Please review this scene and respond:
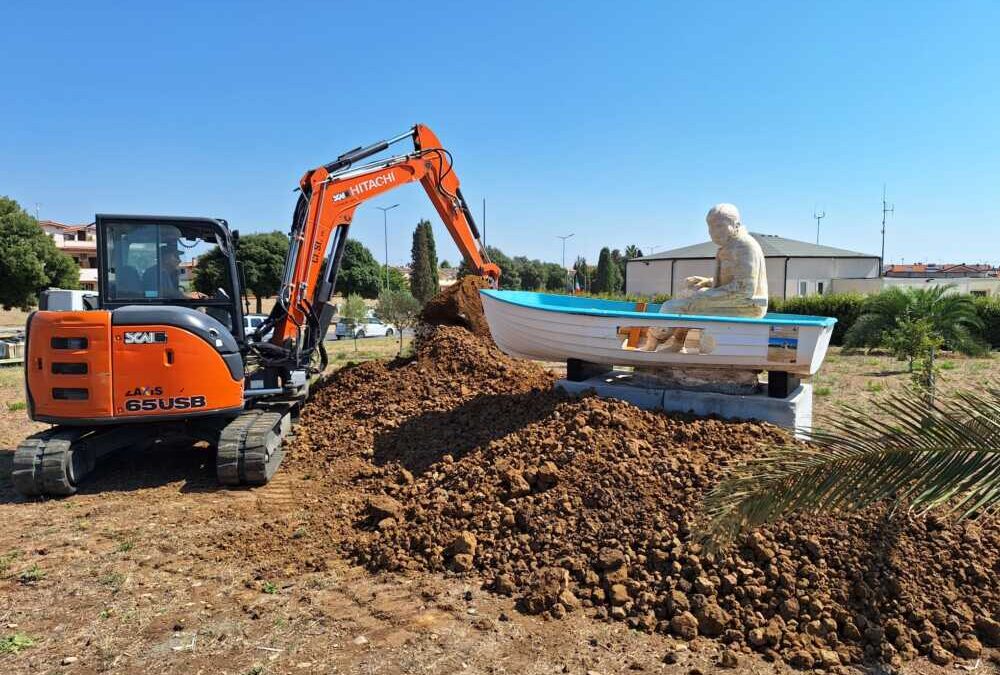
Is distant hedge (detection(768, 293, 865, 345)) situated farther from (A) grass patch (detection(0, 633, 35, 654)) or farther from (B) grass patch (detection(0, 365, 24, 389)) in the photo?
(A) grass patch (detection(0, 633, 35, 654))

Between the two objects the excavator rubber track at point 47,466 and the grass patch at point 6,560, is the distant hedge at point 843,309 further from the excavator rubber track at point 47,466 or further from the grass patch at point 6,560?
the grass patch at point 6,560

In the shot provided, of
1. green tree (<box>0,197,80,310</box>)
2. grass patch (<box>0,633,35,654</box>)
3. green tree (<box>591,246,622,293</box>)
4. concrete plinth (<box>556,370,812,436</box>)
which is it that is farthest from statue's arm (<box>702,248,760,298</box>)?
green tree (<box>591,246,622,293</box>)

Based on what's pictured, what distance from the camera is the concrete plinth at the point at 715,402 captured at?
6504 millimetres

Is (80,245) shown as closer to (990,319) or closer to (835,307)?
(835,307)

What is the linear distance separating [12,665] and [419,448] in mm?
3905

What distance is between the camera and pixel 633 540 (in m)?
4.75

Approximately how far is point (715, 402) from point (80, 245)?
6476cm

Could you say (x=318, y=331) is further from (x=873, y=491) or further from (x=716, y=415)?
(x=873, y=491)

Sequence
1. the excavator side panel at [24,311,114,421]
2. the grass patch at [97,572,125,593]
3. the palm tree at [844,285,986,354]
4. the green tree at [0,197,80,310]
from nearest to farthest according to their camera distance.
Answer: the grass patch at [97,572,125,593] < the excavator side panel at [24,311,114,421] < the palm tree at [844,285,986,354] < the green tree at [0,197,80,310]

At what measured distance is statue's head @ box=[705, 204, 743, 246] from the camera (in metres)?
7.17

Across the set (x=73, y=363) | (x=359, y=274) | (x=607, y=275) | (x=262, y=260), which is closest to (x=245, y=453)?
(x=73, y=363)

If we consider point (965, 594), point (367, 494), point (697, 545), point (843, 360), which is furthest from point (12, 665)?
point (843, 360)

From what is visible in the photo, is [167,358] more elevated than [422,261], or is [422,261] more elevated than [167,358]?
[422,261]

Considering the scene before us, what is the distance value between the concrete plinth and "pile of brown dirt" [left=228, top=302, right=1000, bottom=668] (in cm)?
33
